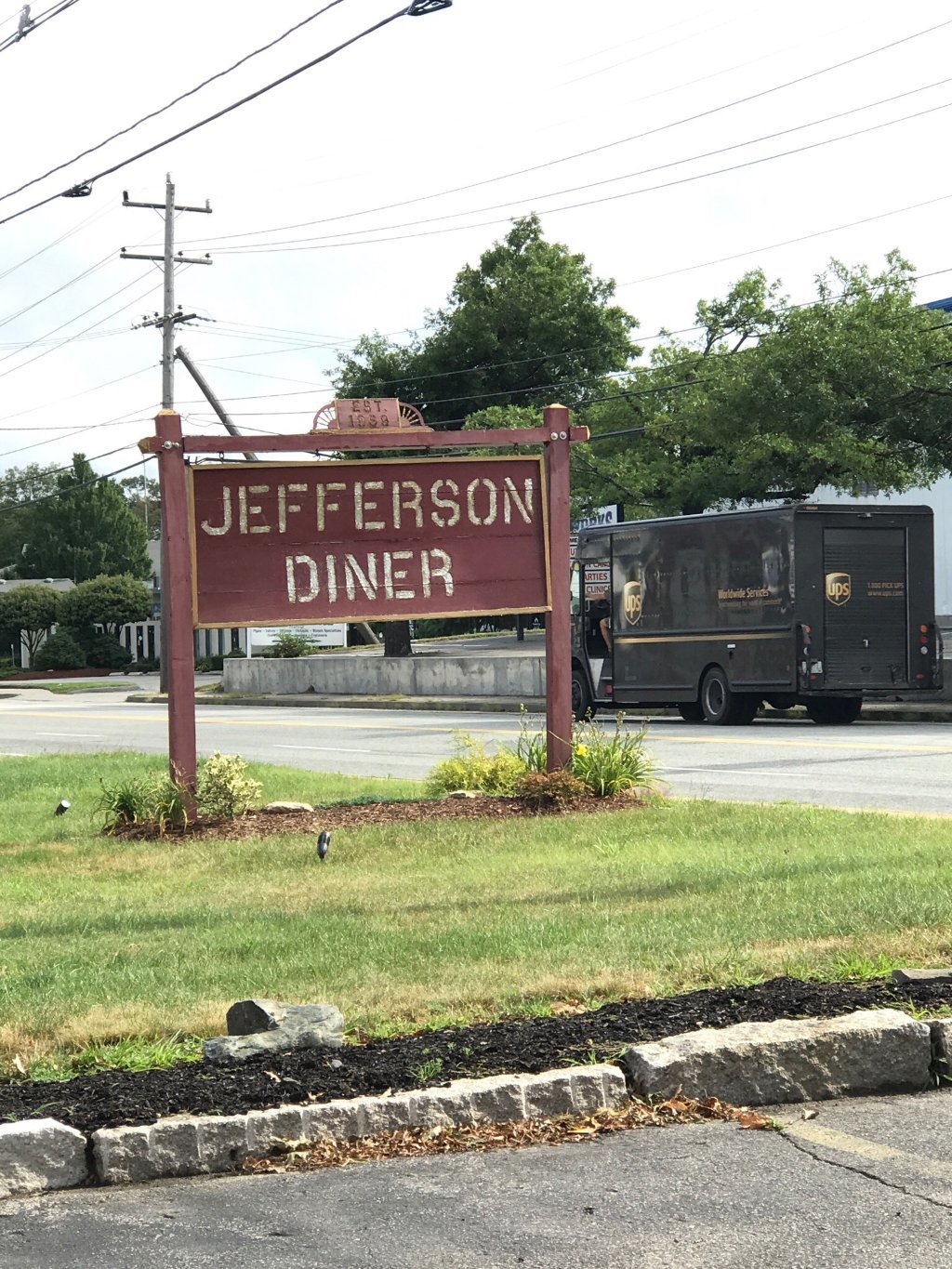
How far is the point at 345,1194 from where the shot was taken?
4855mm

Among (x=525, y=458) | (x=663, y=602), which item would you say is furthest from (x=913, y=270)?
(x=525, y=458)

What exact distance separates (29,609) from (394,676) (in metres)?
42.4

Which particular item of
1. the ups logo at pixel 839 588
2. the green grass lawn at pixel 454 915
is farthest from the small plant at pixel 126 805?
the ups logo at pixel 839 588

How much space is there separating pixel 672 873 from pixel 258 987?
3433 millimetres

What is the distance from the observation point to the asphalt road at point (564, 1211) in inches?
171

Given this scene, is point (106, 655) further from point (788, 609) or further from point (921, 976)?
point (921, 976)

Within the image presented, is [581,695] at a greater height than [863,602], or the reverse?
[863,602]

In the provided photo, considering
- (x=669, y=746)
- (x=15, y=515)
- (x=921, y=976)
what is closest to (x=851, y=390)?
(x=669, y=746)

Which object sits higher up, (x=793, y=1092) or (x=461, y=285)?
(x=461, y=285)

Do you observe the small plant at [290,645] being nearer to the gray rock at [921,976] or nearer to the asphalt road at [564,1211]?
the gray rock at [921,976]

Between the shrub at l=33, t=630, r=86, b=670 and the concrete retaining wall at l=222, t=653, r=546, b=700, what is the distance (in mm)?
29260

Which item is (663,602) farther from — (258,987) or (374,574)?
(258,987)

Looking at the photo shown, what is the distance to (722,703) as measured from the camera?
88.0 ft

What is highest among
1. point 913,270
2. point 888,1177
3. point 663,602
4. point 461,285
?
point 461,285
